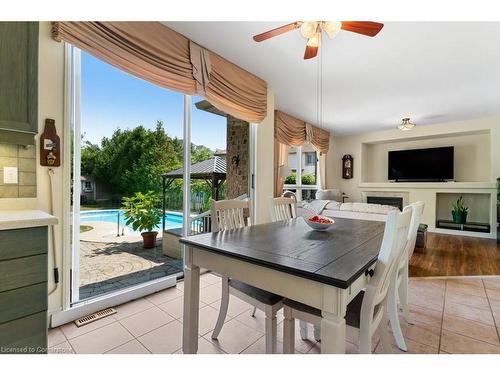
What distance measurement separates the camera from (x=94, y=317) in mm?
1876

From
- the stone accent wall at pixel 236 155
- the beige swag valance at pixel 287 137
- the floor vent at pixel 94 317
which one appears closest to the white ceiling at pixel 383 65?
the beige swag valance at pixel 287 137

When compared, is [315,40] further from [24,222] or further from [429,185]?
[429,185]

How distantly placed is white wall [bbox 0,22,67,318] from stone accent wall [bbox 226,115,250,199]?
207cm

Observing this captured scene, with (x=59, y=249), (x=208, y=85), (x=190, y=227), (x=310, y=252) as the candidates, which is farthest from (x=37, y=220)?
(x=208, y=85)

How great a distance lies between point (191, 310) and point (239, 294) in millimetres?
290

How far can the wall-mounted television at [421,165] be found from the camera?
18.2 feet

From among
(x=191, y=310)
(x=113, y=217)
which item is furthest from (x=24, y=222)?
(x=113, y=217)

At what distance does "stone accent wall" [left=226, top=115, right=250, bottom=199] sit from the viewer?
354cm

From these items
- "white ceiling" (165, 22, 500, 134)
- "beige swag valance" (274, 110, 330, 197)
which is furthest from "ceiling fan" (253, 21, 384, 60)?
"beige swag valance" (274, 110, 330, 197)

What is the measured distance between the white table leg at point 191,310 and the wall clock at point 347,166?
20.2ft

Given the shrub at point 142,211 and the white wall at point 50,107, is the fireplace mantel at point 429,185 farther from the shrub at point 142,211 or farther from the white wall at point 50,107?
the white wall at point 50,107

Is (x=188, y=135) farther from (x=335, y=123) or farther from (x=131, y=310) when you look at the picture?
(x=335, y=123)

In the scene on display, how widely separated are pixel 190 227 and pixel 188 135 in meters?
1.01

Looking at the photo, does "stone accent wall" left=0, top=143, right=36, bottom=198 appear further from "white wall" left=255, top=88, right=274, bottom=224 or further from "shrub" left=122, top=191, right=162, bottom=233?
"white wall" left=255, top=88, right=274, bottom=224
